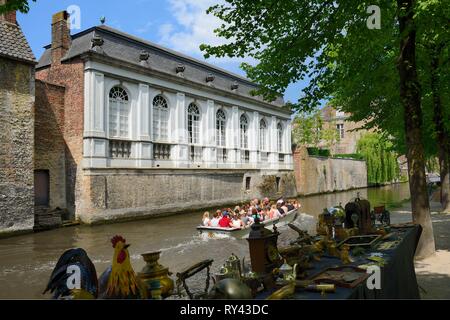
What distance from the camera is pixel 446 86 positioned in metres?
12.5

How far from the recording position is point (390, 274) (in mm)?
4289

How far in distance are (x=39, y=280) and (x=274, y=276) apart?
7.94m

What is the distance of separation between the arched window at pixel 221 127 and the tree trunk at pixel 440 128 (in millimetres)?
14080

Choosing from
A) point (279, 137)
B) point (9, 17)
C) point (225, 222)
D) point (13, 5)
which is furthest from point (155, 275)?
point (279, 137)

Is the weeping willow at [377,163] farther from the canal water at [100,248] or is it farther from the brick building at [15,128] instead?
the brick building at [15,128]

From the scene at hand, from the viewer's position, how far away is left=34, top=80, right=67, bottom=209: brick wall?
17.5m

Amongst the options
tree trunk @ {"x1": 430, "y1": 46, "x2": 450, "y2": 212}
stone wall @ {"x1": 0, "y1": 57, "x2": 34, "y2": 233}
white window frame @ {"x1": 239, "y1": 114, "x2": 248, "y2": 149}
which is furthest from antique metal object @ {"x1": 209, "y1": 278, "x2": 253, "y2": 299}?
white window frame @ {"x1": 239, "y1": 114, "x2": 248, "y2": 149}

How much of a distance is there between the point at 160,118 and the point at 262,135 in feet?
38.3

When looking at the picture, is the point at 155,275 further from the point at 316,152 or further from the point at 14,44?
the point at 316,152

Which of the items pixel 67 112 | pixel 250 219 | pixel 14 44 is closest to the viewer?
pixel 14 44

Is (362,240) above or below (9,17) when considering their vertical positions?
below

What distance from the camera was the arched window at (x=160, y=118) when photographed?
69.9ft
